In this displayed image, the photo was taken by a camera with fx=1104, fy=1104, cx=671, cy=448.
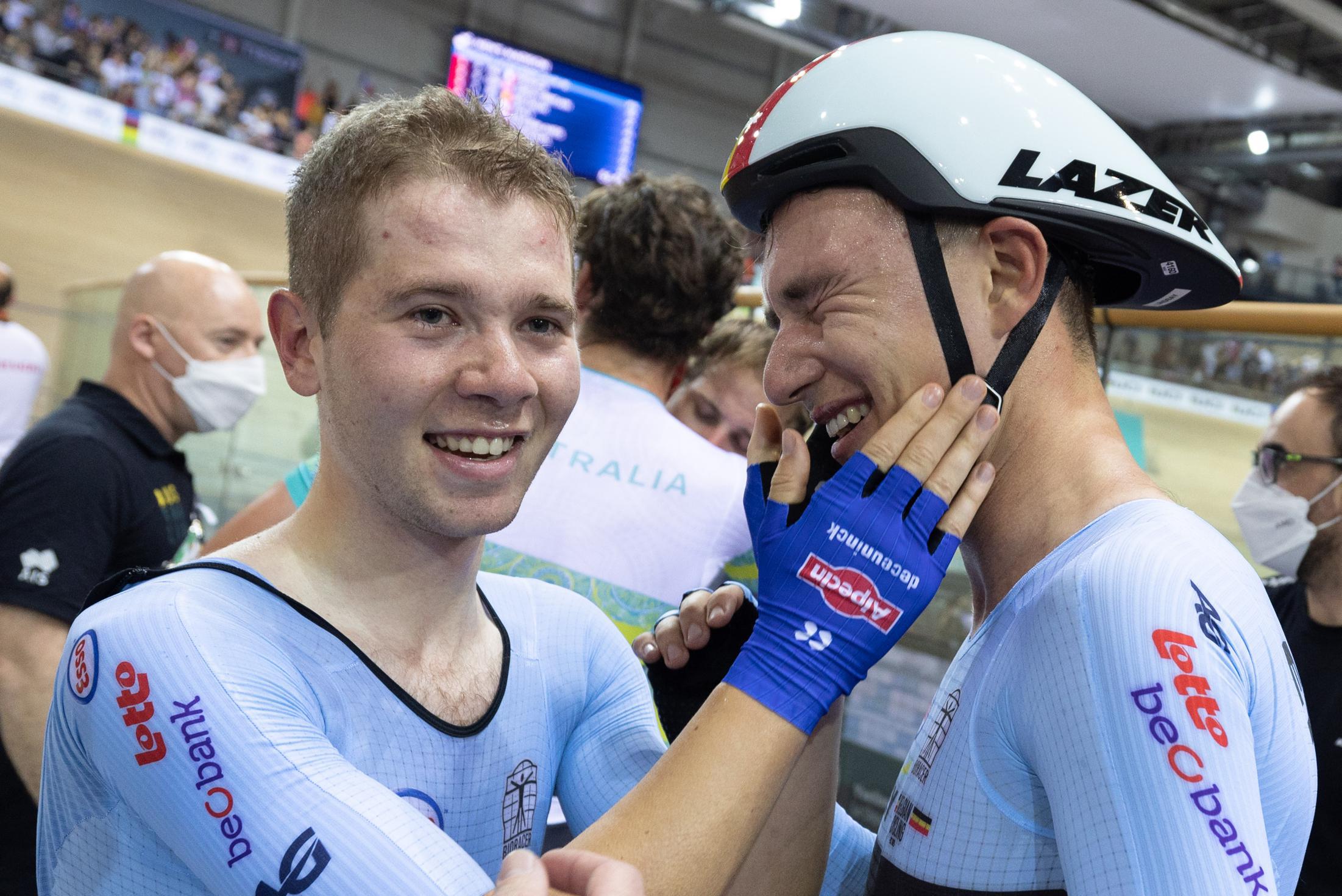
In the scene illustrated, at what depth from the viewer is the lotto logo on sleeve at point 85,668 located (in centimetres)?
127

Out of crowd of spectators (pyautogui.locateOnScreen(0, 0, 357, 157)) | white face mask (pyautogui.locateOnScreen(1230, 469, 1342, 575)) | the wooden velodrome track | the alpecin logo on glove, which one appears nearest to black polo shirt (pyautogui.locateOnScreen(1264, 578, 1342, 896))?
white face mask (pyautogui.locateOnScreen(1230, 469, 1342, 575))

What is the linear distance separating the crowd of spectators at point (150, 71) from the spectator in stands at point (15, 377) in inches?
303

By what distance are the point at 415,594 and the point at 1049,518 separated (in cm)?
90

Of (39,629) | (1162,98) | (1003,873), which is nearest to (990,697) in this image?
(1003,873)

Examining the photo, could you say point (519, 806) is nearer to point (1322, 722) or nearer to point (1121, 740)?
point (1121, 740)

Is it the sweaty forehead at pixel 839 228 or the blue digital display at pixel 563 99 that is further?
the blue digital display at pixel 563 99

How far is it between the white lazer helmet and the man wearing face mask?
6.03 ft

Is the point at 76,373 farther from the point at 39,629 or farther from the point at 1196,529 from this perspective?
the point at 1196,529

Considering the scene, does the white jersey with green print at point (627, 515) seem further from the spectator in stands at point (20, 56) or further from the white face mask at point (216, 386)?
the spectator in stands at point (20, 56)

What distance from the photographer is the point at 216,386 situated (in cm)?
384

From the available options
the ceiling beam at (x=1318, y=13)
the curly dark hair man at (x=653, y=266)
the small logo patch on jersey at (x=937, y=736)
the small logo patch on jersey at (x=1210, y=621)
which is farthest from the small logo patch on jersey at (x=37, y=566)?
the ceiling beam at (x=1318, y=13)

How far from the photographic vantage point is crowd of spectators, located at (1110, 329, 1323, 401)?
3.41m

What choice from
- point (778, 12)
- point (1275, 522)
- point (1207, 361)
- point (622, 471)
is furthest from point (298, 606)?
point (778, 12)

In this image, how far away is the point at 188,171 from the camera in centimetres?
1377
